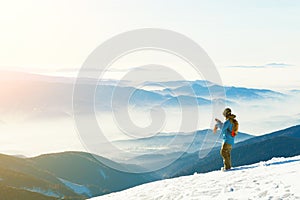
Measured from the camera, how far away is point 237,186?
18.3 metres

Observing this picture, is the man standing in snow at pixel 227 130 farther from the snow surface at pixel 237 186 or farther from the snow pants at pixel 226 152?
the snow surface at pixel 237 186

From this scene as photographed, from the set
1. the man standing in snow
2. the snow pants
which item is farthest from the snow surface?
the man standing in snow

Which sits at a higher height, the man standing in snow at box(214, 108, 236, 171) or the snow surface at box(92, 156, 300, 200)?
the man standing in snow at box(214, 108, 236, 171)

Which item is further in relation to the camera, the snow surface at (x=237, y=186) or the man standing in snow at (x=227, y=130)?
the man standing in snow at (x=227, y=130)

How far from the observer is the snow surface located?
16562 mm

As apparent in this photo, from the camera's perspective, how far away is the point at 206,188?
19578 mm

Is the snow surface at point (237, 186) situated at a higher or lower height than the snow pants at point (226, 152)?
lower

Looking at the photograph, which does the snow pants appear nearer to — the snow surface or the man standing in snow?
the man standing in snow

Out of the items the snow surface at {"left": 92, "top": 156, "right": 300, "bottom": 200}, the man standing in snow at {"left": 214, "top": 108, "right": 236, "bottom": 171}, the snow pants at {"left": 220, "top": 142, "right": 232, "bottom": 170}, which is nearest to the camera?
the snow surface at {"left": 92, "top": 156, "right": 300, "bottom": 200}

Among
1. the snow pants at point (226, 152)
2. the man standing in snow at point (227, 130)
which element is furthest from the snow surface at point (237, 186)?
the man standing in snow at point (227, 130)

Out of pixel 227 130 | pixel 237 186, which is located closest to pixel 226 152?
pixel 227 130

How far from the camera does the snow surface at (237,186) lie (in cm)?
1656

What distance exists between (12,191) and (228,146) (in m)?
145

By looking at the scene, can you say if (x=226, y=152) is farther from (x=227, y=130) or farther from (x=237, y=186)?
(x=237, y=186)
